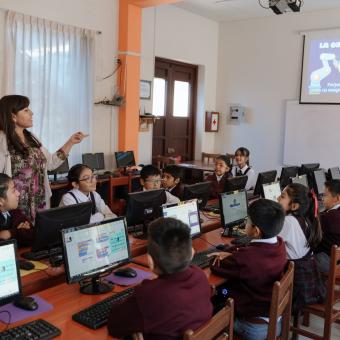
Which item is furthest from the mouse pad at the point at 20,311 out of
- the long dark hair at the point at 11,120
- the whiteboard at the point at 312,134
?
the whiteboard at the point at 312,134

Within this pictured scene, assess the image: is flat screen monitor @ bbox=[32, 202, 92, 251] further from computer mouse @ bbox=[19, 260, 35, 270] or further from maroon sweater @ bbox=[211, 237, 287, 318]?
maroon sweater @ bbox=[211, 237, 287, 318]

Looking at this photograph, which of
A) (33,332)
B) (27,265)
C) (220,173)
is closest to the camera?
(33,332)

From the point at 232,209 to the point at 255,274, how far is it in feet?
3.64

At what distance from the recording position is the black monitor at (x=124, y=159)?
5781 millimetres

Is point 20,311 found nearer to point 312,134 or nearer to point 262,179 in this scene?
point 262,179

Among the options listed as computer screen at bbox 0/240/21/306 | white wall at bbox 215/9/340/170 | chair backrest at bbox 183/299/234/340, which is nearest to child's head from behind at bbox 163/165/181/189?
computer screen at bbox 0/240/21/306

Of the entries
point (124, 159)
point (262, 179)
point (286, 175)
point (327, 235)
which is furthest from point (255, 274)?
point (124, 159)

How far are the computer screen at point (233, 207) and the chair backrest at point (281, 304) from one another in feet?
3.32

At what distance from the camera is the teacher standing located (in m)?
2.89

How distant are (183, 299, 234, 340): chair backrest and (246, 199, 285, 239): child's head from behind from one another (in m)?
0.74

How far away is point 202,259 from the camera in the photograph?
8.85ft

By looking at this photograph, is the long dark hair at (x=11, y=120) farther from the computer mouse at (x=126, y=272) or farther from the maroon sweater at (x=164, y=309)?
the maroon sweater at (x=164, y=309)

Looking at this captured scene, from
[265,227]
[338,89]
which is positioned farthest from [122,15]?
[265,227]

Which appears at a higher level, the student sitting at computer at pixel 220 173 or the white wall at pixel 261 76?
the white wall at pixel 261 76
